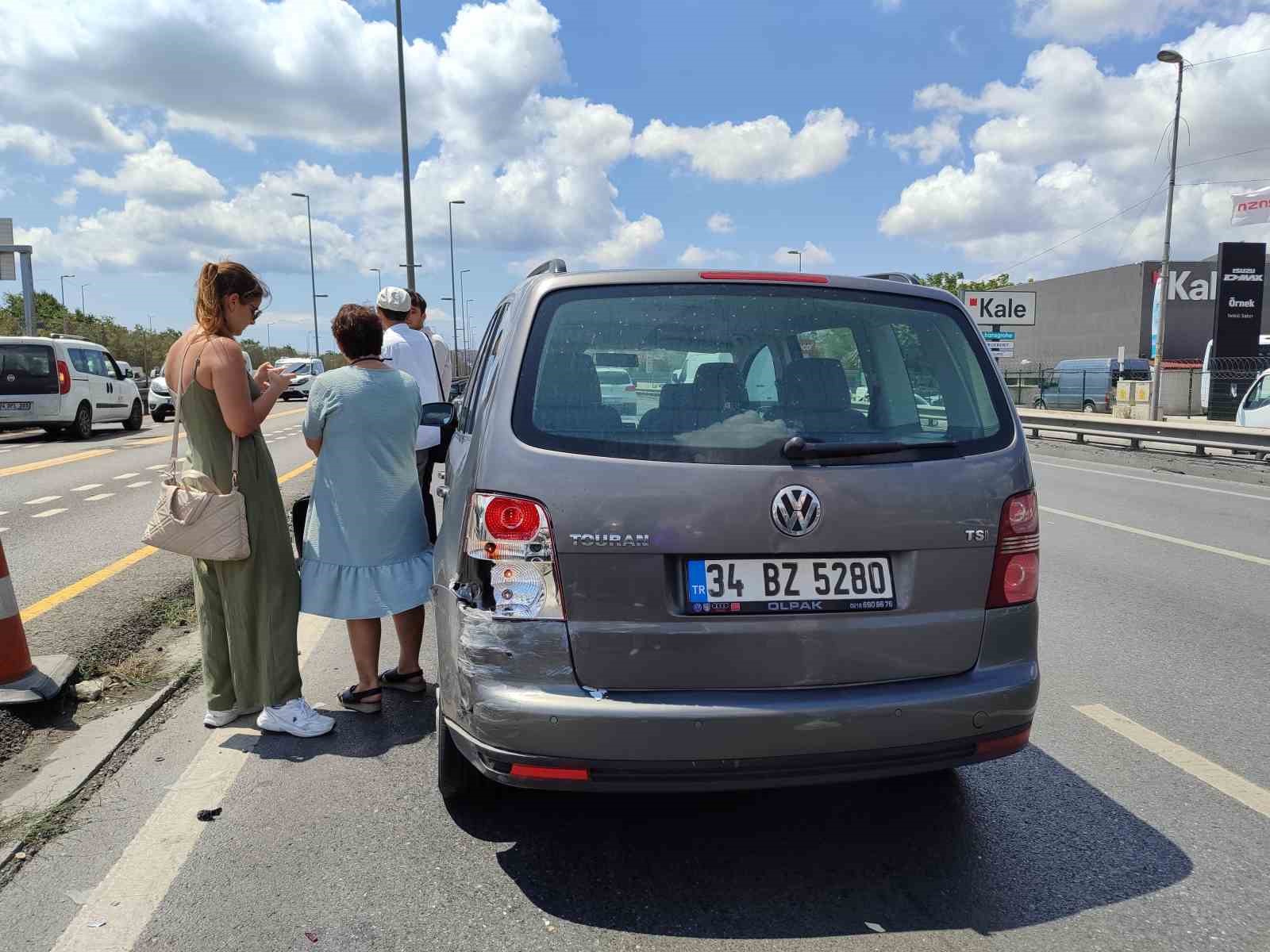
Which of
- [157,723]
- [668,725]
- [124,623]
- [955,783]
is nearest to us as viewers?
[668,725]

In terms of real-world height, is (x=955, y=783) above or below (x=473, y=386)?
below

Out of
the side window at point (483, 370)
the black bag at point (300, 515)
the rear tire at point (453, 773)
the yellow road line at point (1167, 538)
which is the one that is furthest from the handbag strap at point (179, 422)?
the yellow road line at point (1167, 538)

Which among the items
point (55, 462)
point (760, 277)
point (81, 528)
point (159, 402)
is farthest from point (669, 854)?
point (159, 402)

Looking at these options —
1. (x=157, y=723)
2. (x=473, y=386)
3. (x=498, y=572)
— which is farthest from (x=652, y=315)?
(x=157, y=723)

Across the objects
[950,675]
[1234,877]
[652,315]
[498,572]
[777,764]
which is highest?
[652,315]

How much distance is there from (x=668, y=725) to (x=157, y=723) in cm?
266

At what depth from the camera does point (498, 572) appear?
105 inches

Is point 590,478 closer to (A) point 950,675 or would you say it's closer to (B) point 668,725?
(B) point 668,725

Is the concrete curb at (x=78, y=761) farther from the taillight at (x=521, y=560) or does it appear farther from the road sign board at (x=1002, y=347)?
the road sign board at (x=1002, y=347)

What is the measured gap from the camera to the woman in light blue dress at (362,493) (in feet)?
13.0

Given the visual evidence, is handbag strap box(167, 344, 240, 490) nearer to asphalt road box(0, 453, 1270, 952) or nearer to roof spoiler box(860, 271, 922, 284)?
asphalt road box(0, 453, 1270, 952)

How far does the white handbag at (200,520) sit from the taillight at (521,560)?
65.0 inches

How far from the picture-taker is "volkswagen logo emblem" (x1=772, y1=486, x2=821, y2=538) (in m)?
2.67

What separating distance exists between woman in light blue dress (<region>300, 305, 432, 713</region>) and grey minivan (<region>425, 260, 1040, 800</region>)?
1.16 metres
